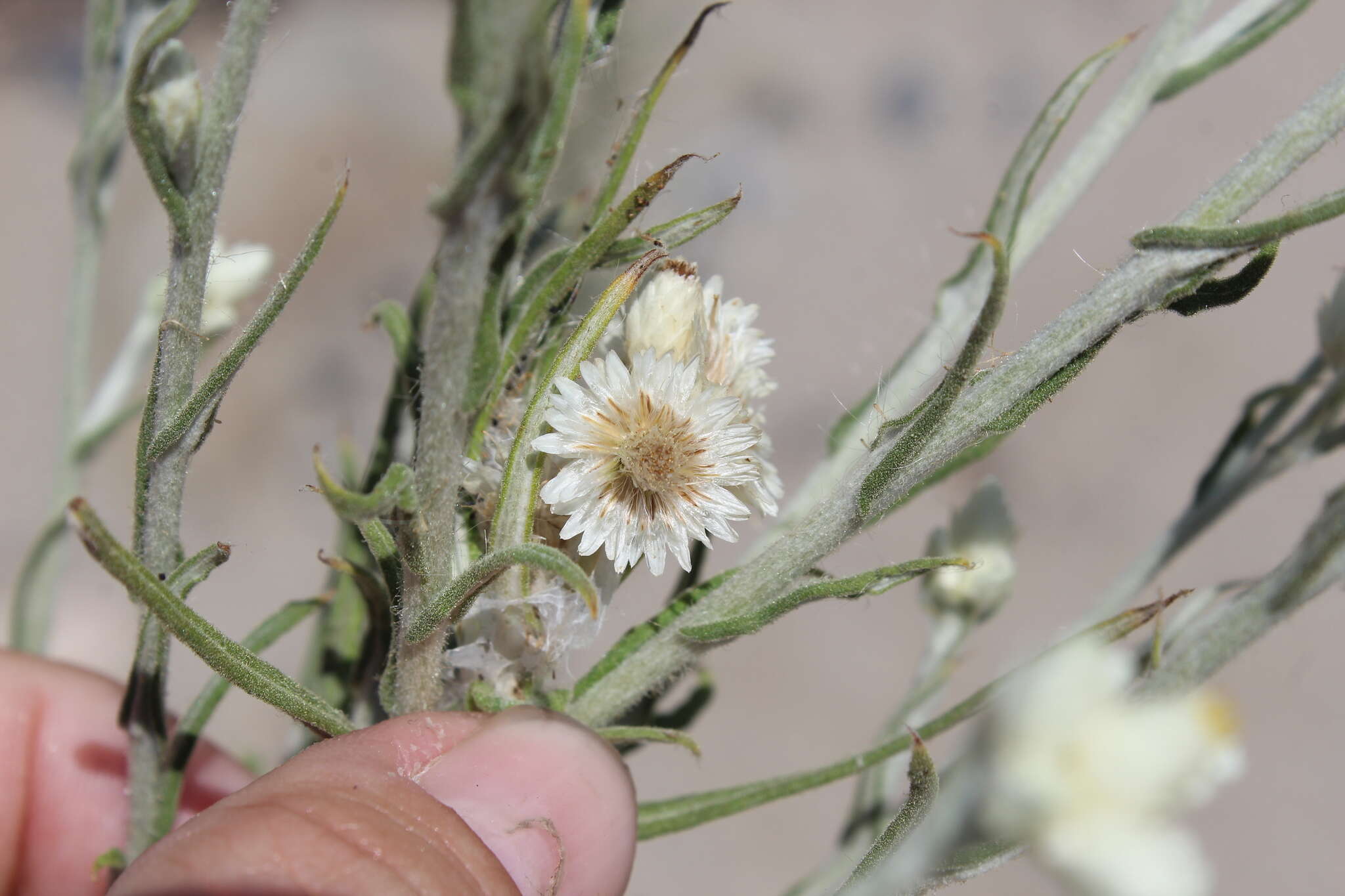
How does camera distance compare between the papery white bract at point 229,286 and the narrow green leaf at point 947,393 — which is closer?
the narrow green leaf at point 947,393

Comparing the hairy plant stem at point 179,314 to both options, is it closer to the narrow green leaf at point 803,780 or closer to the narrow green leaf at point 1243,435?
the narrow green leaf at point 803,780

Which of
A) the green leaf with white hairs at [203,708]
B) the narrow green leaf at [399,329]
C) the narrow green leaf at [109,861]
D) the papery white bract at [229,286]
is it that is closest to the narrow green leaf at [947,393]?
the narrow green leaf at [399,329]

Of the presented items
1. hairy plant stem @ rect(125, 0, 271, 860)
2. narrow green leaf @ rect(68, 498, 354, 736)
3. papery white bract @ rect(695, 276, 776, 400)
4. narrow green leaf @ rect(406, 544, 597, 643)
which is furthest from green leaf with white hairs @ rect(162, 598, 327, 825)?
papery white bract @ rect(695, 276, 776, 400)

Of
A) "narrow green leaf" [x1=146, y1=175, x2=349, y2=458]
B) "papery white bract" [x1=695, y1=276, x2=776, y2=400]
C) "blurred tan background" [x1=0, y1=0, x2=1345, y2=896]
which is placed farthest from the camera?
"blurred tan background" [x1=0, y1=0, x2=1345, y2=896]

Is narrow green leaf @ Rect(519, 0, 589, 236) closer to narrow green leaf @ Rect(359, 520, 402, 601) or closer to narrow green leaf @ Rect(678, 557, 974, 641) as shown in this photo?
narrow green leaf @ Rect(359, 520, 402, 601)

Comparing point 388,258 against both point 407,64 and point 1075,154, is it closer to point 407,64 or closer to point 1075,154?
point 407,64

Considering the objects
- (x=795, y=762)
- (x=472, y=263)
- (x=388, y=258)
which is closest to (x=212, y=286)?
(x=472, y=263)

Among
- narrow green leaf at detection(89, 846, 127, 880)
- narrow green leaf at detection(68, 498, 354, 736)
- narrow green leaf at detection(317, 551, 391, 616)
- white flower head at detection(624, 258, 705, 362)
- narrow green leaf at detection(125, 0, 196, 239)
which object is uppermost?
white flower head at detection(624, 258, 705, 362)
